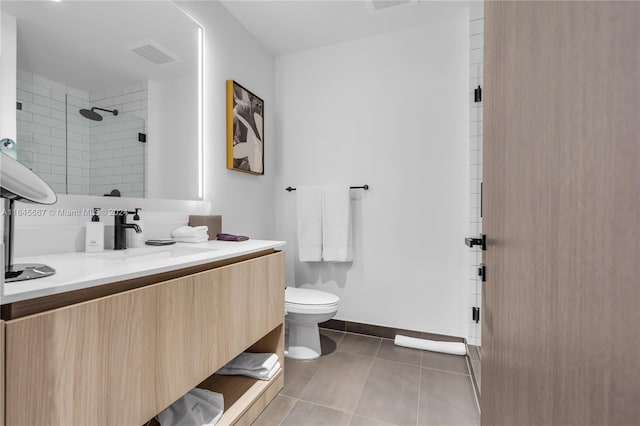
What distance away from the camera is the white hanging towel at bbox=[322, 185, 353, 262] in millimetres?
2271

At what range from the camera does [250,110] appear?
220 centimetres

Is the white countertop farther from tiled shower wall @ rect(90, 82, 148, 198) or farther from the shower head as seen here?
the shower head

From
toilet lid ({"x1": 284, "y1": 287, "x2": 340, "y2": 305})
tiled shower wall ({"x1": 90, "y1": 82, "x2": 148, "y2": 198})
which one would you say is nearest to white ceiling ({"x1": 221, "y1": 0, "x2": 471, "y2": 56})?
tiled shower wall ({"x1": 90, "y1": 82, "x2": 148, "y2": 198})

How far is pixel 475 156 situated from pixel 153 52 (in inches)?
80.0

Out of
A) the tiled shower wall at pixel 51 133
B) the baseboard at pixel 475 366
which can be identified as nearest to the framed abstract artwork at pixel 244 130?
the tiled shower wall at pixel 51 133

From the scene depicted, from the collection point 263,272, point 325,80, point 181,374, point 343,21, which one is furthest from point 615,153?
point 325,80

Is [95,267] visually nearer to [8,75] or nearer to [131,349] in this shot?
[131,349]

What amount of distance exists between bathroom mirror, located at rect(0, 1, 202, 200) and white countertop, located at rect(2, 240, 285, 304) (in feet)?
0.96

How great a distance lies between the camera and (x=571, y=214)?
305 mm

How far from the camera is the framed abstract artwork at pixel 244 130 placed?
199cm

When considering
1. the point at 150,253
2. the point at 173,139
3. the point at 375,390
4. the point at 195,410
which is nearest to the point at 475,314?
the point at 375,390

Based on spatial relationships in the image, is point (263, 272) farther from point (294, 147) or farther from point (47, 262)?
point (294, 147)

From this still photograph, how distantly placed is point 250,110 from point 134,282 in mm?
1675

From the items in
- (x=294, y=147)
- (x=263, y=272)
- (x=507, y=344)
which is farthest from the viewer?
(x=294, y=147)
